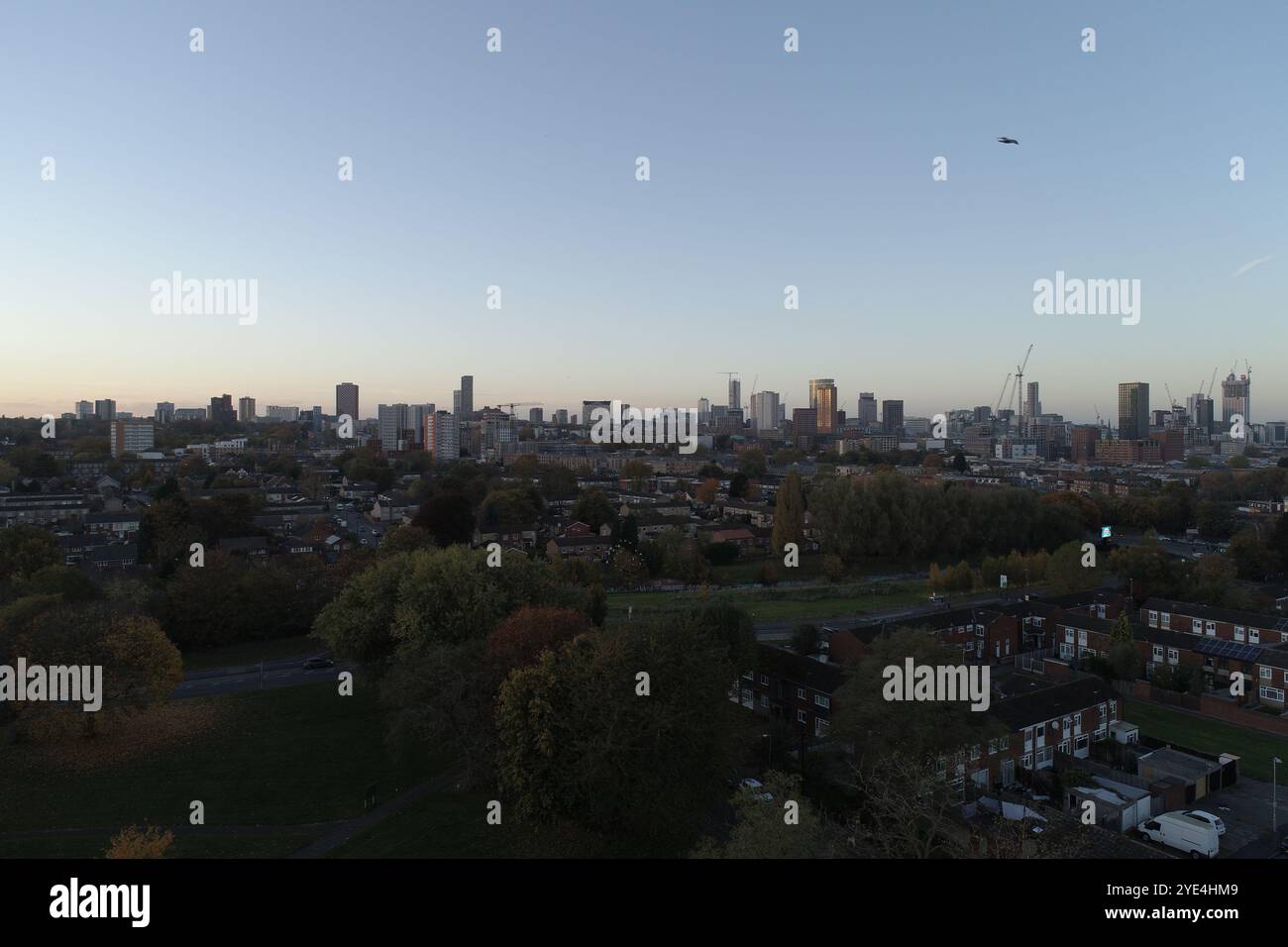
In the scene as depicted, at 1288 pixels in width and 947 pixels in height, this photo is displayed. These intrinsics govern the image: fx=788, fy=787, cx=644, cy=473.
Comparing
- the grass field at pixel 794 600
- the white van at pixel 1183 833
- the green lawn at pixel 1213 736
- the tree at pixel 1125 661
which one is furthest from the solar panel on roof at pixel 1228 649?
the white van at pixel 1183 833

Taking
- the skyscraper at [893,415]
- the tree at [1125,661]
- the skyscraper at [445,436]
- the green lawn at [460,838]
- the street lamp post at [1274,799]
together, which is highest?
the skyscraper at [893,415]

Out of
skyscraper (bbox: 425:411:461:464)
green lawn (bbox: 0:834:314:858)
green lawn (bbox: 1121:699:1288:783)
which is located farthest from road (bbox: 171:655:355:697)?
skyscraper (bbox: 425:411:461:464)

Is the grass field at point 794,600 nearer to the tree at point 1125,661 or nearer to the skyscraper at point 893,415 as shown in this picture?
the tree at point 1125,661

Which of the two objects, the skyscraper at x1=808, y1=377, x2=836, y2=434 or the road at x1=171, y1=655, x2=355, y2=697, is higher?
the skyscraper at x1=808, y1=377, x2=836, y2=434

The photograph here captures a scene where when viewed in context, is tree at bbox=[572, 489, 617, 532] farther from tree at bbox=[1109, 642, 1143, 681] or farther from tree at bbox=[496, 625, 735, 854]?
tree at bbox=[496, 625, 735, 854]

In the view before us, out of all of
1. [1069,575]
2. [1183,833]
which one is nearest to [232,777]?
[1183,833]
